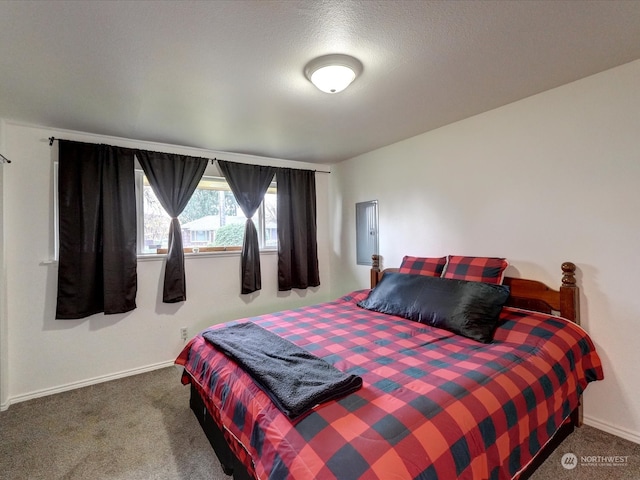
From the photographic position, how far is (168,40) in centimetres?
149

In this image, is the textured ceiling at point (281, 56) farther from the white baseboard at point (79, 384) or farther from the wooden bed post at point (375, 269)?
the white baseboard at point (79, 384)

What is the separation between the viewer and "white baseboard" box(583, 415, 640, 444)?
182cm

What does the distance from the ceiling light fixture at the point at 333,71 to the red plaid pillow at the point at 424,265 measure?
5.46ft

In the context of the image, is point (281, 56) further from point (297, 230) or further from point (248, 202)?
point (297, 230)

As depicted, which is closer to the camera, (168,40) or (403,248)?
(168,40)

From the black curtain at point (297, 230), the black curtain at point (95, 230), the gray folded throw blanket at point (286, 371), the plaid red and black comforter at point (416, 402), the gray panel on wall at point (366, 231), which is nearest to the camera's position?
the plaid red and black comforter at point (416, 402)

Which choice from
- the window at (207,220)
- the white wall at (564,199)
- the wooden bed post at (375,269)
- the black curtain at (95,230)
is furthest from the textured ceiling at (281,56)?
the wooden bed post at (375,269)

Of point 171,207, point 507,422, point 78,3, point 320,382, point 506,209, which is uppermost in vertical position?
point 78,3

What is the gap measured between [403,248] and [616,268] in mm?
1634

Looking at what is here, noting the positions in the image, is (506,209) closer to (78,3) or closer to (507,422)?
(507,422)

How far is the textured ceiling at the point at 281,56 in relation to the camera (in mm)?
1337

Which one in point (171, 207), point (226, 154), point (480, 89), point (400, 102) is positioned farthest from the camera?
point (226, 154)

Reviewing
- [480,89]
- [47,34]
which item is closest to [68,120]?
[47,34]

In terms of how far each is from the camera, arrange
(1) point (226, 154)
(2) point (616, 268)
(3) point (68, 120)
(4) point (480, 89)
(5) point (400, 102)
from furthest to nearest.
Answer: (1) point (226, 154), (3) point (68, 120), (5) point (400, 102), (4) point (480, 89), (2) point (616, 268)
